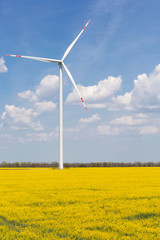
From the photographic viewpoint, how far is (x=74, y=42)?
61.1 metres

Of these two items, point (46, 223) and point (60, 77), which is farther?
point (60, 77)

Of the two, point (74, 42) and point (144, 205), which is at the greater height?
point (74, 42)

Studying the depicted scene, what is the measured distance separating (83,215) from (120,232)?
2703 mm

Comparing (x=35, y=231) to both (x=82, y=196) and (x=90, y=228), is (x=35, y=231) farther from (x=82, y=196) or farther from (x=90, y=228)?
(x=82, y=196)

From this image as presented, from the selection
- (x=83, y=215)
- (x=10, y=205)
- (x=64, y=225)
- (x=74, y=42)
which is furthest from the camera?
(x=74, y=42)

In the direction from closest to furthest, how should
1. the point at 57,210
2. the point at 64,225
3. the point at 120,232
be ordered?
the point at 120,232 → the point at 64,225 → the point at 57,210

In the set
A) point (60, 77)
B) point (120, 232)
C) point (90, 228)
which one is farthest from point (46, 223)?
point (60, 77)

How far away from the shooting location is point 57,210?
1284cm

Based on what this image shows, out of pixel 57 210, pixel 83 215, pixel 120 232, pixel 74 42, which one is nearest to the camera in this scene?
pixel 120 232

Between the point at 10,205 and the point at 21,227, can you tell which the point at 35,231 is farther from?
the point at 10,205

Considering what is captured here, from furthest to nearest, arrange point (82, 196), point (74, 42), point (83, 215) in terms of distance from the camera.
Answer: point (74, 42), point (82, 196), point (83, 215)

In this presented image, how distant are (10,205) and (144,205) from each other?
284 inches

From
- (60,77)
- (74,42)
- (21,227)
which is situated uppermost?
(74,42)

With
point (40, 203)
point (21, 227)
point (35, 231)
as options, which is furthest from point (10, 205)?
point (35, 231)
